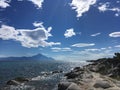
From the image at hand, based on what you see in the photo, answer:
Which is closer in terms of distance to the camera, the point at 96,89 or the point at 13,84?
the point at 96,89

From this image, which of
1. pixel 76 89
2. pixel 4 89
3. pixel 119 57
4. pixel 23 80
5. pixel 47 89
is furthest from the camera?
pixel 119 57

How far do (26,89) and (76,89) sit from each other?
65.0 ft

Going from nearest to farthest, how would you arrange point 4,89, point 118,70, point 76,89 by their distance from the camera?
point 76,89 → point 4,89 → point 118,70

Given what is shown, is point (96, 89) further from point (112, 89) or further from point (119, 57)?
point (119, 57)

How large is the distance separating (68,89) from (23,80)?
3488 cm

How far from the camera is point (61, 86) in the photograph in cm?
3812

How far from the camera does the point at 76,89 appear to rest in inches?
1323

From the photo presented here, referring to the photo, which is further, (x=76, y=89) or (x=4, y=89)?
(x=4, y=89)

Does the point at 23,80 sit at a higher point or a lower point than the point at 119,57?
lower

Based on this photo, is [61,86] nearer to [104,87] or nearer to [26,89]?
[104,87]

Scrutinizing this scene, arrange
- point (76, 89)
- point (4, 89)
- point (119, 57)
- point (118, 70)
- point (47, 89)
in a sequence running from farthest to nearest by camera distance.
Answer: point (119, 57) < point (118, 70) < point (4, 89) < point (47, 89) < point (76, 89)

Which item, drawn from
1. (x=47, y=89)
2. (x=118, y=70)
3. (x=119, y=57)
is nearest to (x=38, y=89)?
(x=47, y=89)

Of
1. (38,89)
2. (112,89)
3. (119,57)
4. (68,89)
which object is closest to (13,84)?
(38,89)

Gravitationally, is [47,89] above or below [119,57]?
below
